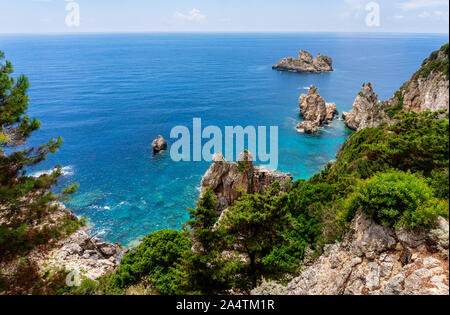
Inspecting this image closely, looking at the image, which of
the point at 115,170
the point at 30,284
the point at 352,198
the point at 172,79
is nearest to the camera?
the point at 30,284

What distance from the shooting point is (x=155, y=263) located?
2344cm

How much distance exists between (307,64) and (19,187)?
519 ft

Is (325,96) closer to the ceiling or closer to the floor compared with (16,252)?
closer to the ceiling

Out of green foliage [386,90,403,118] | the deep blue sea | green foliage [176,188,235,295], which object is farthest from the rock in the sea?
green foliage [386,90,403,118]

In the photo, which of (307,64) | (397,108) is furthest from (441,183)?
(307,64)

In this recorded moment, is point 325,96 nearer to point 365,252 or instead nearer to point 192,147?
point 192,147

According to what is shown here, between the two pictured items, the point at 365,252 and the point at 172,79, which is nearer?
the point at 365,252

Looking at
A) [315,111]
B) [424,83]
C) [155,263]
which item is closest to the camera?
[155,263]

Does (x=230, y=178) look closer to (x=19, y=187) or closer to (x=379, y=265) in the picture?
(x=379, y=265)
